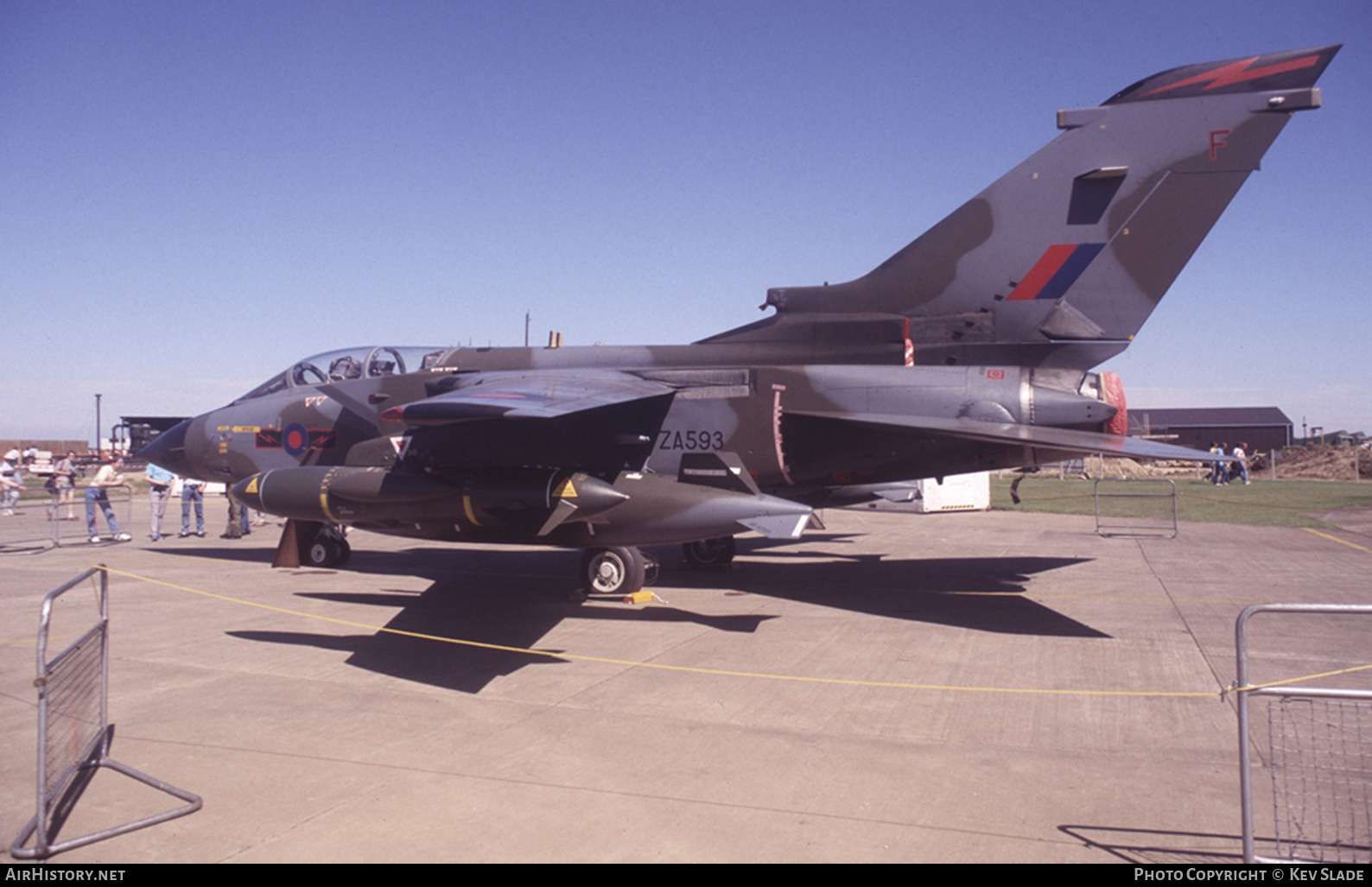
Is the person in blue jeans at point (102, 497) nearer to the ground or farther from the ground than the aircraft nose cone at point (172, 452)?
nearer to the ground

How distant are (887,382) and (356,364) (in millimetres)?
7964

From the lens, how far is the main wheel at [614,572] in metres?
10.7

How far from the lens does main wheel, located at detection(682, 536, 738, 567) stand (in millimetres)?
13570

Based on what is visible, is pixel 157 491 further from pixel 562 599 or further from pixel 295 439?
pixel 562 599

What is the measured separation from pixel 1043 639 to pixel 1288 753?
10.9ft

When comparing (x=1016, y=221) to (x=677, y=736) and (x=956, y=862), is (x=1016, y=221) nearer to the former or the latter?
(x=677, y=736)

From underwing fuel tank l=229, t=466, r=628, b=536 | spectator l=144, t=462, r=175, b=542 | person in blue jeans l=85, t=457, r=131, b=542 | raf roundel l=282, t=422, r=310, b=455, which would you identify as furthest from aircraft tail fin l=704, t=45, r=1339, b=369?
person in blue jeans l=85, t=457, r=131, b=542

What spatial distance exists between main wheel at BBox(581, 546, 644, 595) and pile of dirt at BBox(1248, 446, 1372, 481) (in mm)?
49480

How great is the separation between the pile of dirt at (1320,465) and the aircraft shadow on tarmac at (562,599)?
144 ft

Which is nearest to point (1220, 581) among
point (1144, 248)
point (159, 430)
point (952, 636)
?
point (1144, 248)

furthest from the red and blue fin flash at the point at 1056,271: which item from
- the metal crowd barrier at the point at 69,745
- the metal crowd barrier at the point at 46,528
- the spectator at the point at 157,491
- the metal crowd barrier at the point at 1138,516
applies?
the metal crowd barrier at the point at 46,528

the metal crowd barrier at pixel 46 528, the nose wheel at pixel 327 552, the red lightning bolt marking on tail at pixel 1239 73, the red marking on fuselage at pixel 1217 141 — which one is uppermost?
the red lightning bolt marking on tail at pixel 1239 73

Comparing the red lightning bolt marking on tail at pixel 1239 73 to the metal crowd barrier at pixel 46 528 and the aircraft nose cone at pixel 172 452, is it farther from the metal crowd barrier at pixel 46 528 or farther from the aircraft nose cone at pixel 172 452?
the metal crowd barrier at pixel 46 528

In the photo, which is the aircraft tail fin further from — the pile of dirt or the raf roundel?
the pile of dirt
